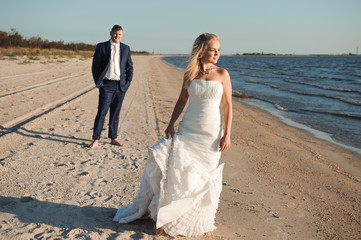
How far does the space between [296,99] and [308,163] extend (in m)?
10.5

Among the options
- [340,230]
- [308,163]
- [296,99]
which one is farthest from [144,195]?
[296,99]

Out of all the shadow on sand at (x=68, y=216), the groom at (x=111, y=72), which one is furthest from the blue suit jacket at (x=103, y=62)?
the shadow on sand at (x=68, y=216)

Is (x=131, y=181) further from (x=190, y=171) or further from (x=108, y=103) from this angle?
(x=108, y=103)

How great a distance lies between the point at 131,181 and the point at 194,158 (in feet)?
5.33

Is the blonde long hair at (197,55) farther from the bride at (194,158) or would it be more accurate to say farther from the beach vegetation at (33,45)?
the beach vegetation at (33,45)

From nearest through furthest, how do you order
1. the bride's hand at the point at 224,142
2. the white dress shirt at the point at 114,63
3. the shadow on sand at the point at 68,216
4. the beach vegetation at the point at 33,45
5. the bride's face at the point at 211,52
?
the bride's face at the point at 211,52
the bride's hand at the point at 224,142
the shadow on sand at the point at 68,216
the white dress shirt at the point at 114,63
the beach vegetation at the point at 33,45

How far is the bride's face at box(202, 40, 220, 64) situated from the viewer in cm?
267

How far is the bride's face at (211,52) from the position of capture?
2.67 meters

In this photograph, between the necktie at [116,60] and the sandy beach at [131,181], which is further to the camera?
the necktie at [116,60]

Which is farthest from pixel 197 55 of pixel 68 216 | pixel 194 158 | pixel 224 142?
pixel 68 216

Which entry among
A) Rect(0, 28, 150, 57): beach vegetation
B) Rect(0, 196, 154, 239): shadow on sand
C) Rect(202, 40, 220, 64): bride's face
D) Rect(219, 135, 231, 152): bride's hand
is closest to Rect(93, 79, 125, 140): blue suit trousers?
Rect(0, 196, 154, 239): shadow on sand

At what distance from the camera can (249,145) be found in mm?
6562

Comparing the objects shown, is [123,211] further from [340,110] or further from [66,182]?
[340,110]

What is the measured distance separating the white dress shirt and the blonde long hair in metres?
2.72
